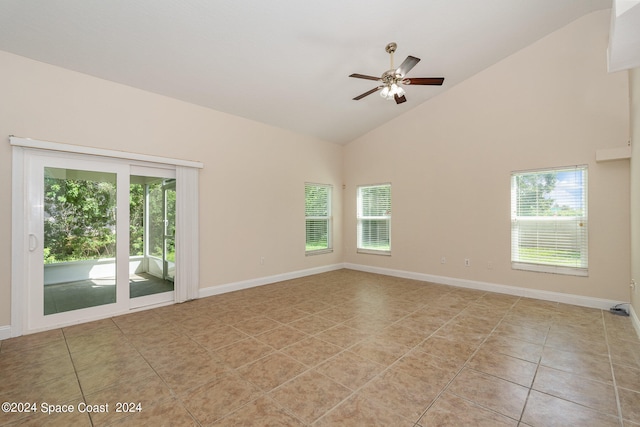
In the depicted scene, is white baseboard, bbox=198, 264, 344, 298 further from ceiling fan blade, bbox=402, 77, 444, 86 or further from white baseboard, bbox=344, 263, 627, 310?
ceiling fan blade, bbox=402, 77, 444, 86

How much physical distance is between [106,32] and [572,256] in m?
6.44

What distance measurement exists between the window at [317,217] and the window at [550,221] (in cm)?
365

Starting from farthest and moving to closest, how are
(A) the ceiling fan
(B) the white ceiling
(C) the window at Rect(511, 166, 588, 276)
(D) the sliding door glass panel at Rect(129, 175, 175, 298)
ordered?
(C) the window at Rect(511, 166, 588, 276)
(D) the sliding door glass panel at Rect(129, 175, 175, 298)
(A) the ceiling fan
(B) the white ceiling

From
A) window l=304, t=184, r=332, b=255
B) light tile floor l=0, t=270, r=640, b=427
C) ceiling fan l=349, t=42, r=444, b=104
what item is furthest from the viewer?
window l=304, t=184, r=332, b=255

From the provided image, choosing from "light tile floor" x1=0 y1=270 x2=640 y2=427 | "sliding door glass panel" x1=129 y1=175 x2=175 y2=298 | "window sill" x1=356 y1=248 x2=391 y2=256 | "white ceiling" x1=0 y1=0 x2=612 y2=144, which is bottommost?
"light tile floor" x1=0 y1=270 x2=640 y2=427

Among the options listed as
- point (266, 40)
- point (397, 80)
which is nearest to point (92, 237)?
point (266, 40)

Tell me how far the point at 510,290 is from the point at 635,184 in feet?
6.93

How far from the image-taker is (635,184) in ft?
10.6

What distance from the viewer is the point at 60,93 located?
3.27m

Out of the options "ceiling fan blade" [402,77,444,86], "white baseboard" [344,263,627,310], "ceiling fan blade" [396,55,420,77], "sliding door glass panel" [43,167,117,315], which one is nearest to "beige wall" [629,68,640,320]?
"white baseboard" [344,263,627,310]

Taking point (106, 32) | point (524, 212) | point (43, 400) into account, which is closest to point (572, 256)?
point (524, 212)

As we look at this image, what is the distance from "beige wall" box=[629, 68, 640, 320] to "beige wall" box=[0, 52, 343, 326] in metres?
4.82

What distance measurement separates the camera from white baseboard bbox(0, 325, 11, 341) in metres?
2.96

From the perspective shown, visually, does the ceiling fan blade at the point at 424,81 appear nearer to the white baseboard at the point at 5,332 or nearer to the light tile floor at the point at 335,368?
the light tile floor at the point at 335,368
